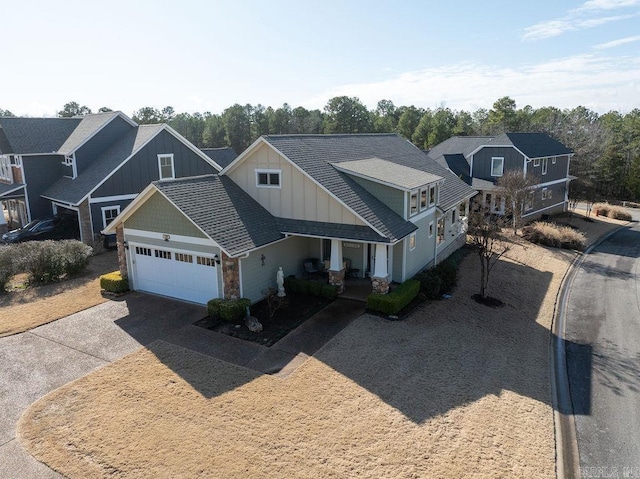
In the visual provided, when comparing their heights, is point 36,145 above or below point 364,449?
above

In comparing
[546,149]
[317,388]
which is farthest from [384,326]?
[546,149]

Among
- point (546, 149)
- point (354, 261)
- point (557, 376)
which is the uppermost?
point (546, 149)

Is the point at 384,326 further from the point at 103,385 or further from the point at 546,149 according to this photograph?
the point at 546,149

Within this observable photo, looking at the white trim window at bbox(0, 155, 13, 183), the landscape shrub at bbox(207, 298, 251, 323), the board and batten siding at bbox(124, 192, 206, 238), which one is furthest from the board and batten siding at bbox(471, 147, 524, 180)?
the white trim window at bbox(0, 155, 13, 183)

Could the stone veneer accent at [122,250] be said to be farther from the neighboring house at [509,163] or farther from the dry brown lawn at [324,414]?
the neighboring house at [509,163]

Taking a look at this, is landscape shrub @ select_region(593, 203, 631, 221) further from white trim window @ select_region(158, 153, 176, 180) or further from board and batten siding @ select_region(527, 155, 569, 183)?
white trim window @ select_region(158, 153, 176, 180)

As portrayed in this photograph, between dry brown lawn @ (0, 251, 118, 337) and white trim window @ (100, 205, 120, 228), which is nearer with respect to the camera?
dry brown lawn @ (0, 251, 118, 337)

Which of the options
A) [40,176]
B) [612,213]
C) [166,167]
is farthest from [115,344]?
[612,213]
